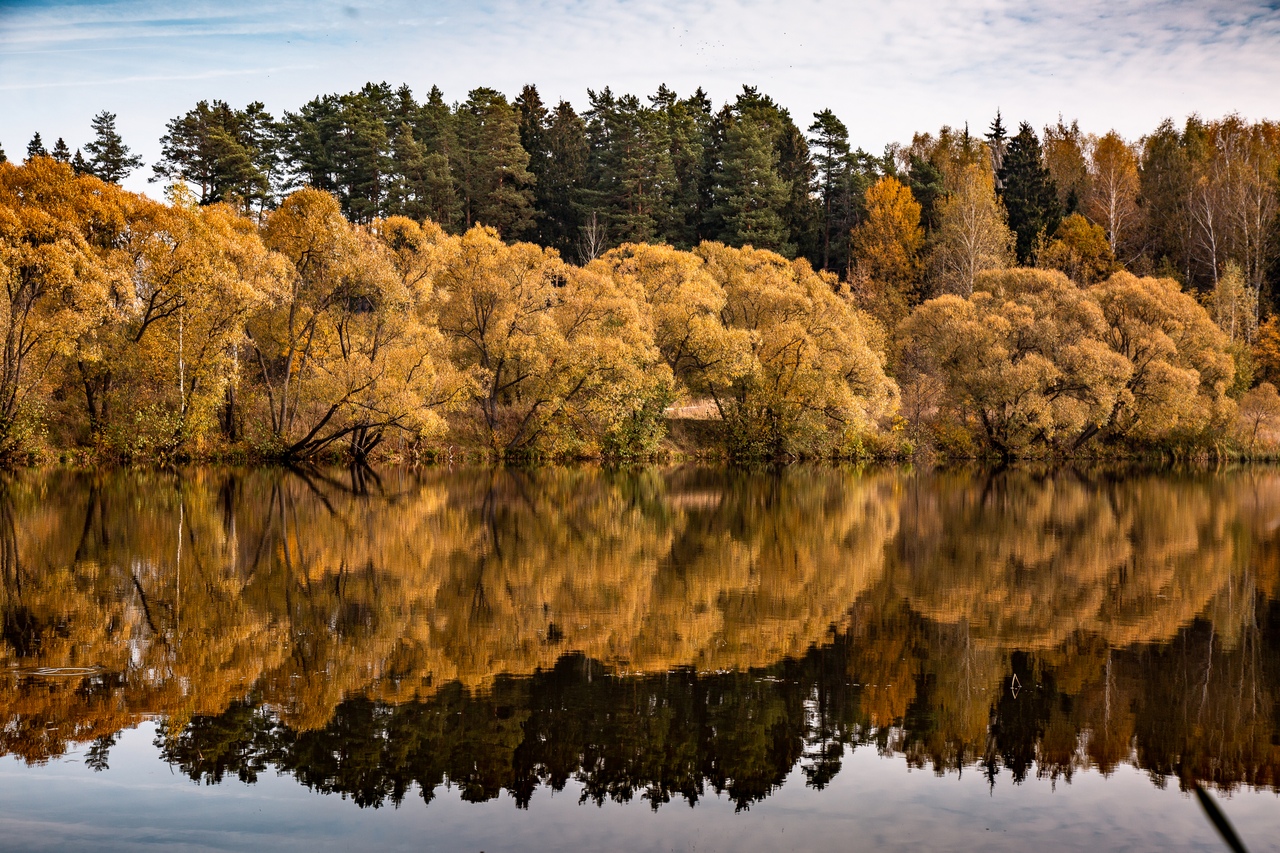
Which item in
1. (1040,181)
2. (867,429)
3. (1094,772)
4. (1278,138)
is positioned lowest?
(1094,772)

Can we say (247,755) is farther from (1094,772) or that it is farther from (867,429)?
(867,429)

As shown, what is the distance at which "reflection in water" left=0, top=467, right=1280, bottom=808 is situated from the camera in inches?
348

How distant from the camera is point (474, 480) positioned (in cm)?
4025

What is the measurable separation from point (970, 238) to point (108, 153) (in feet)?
202

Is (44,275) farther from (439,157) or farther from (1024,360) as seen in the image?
(1024,360)

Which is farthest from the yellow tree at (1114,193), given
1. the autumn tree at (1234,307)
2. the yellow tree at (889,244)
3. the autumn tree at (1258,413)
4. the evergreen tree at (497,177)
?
the evergreen tree at (497,177)

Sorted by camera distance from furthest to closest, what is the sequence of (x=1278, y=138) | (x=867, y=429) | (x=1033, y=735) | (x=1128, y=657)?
(x=1278, y=138) < (x=867, y=429) < (x=1128, y=657) < (x=1033, y=735)

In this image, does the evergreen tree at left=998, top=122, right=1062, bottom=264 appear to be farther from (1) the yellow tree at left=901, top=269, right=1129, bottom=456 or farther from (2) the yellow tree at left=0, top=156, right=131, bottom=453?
(2) the yellow tree at left=0, top=156, right=131, bottom=453

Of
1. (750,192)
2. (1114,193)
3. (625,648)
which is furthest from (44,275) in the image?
(1114,193)

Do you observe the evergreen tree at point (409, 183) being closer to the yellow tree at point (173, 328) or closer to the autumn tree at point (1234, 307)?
the yellow tree at point (173, 328)

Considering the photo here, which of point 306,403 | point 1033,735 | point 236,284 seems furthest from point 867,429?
point 1033,735

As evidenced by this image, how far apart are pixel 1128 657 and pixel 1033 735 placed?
3.65 meters

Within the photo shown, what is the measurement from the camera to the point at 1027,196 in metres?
87.4

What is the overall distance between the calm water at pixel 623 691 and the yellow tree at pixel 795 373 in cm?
3355
